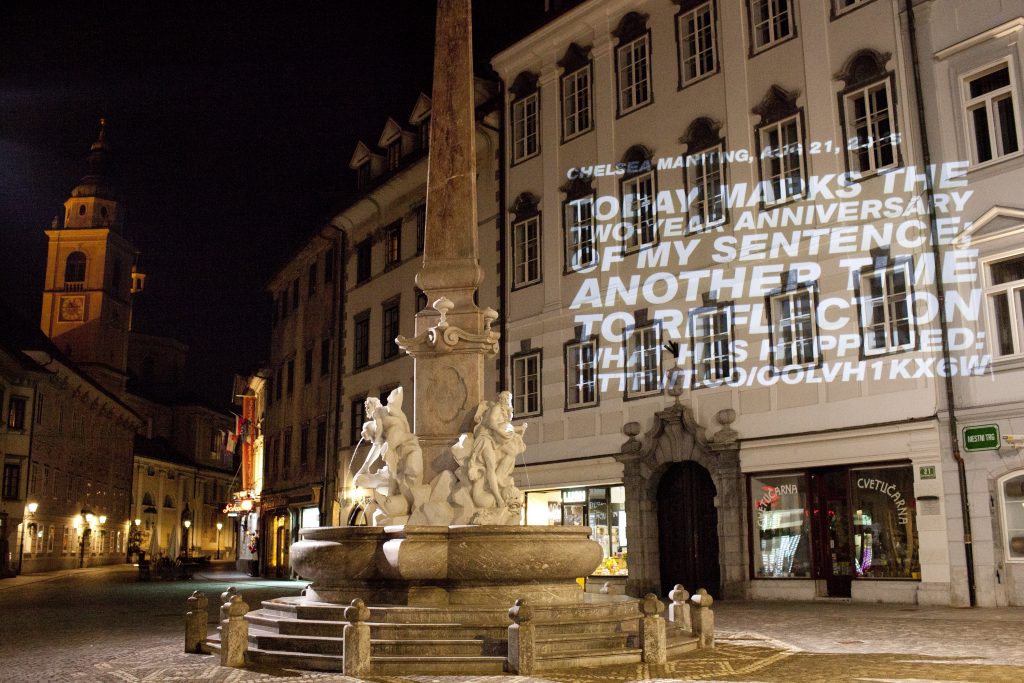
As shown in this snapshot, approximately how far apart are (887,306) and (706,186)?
5.34 metres

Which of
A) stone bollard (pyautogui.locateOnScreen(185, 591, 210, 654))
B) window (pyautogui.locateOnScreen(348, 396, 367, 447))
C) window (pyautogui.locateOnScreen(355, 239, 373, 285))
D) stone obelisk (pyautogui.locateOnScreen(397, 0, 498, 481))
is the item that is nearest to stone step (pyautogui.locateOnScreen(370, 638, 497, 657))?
stone bollard (pyautogui.locateOnScreen(185, 591, 210, 654))

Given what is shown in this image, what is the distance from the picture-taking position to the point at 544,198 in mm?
26609

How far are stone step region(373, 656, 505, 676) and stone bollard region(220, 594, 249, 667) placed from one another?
1.61 m

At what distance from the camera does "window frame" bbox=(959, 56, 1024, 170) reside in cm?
1761

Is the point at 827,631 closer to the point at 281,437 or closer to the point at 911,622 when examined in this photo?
the point at 911,622

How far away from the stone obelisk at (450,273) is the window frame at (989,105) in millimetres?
9322

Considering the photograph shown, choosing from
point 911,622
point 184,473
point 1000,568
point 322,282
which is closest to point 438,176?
point 911,622

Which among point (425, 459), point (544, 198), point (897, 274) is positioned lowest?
point (425, 459)

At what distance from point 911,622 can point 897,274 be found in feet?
22.7

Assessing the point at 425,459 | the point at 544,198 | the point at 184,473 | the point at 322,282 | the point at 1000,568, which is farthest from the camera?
the point at 184,473

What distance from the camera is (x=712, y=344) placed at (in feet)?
72.0

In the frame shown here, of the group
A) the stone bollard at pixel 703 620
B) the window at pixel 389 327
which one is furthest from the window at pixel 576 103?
the stone bollard at pixel 703 620

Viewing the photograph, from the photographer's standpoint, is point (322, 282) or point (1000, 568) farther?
point (322, 282)

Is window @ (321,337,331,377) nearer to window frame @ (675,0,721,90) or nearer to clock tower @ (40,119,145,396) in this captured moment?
window frame @ (675,0,721,90)
